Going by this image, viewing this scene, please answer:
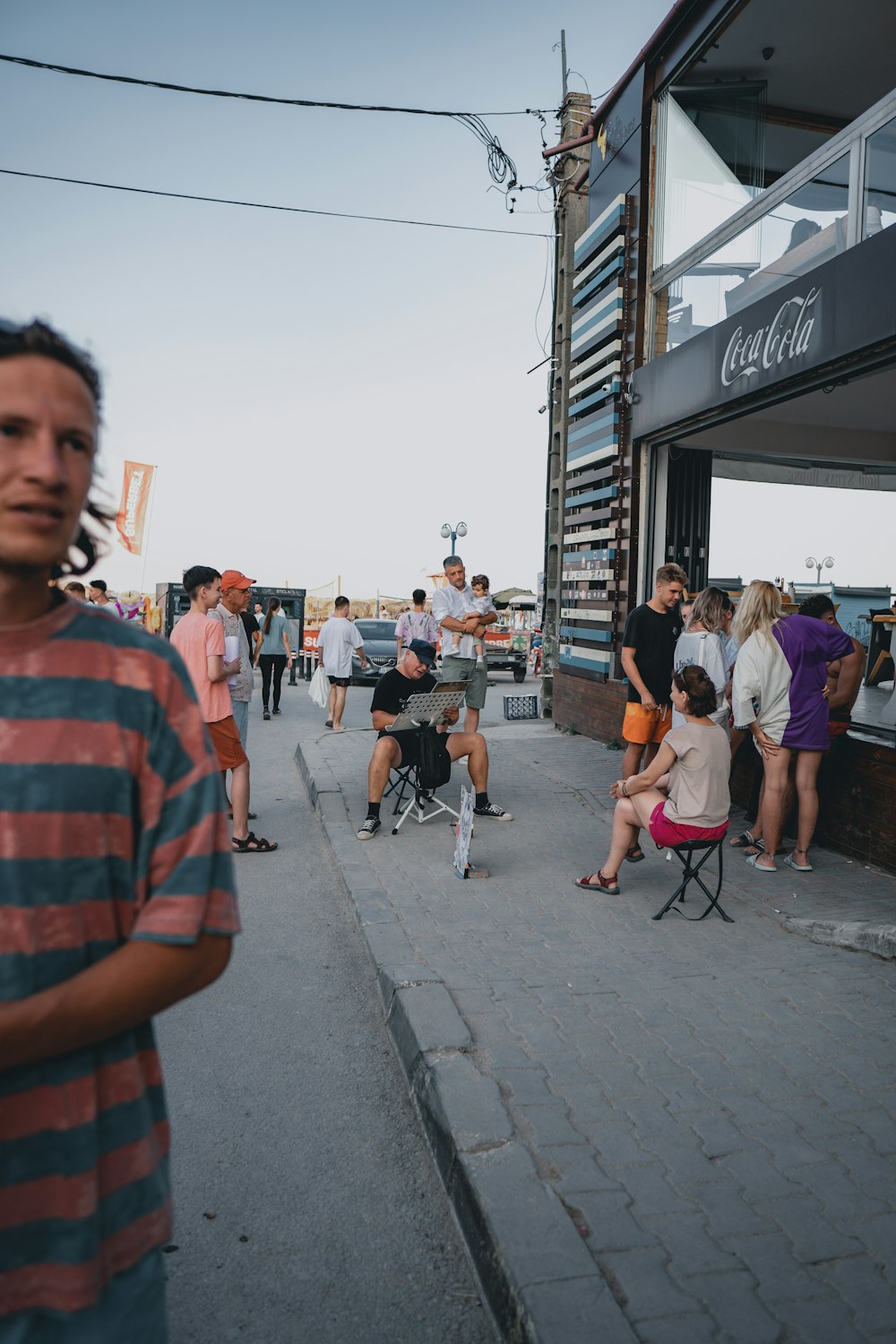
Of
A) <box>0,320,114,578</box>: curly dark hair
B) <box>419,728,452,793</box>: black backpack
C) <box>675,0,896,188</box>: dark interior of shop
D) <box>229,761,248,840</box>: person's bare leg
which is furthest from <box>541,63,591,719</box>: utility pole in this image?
<box>0,320,114,578</box>: curly dark hair

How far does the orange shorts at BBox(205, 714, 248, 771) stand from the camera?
672 centimetres

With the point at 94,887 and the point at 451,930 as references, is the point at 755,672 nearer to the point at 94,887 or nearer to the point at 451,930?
the point at 451,930

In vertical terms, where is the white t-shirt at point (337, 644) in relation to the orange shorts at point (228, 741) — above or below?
above

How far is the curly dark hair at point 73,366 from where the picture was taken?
3.90 feet

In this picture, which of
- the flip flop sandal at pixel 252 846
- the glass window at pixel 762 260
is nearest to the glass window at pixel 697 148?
the glass window at pixel 762 260

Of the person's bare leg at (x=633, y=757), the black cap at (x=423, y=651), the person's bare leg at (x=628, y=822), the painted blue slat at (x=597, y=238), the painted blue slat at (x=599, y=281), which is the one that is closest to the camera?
the person's bare leg at (x=628, y=822)

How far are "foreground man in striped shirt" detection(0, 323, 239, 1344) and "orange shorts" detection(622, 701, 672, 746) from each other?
6.51 meters

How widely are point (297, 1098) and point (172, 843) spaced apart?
9.37 ft

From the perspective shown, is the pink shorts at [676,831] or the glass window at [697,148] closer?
the pink shorts at [676,831]

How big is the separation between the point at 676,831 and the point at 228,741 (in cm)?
319

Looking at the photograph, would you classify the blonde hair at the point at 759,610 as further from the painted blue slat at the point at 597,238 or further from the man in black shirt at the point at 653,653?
the painted blue slat at the point at 597,238

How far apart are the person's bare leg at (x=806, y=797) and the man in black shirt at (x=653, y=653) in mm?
1230

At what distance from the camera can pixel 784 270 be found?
8273mm

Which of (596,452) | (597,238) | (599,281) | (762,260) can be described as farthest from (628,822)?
(597,238)
